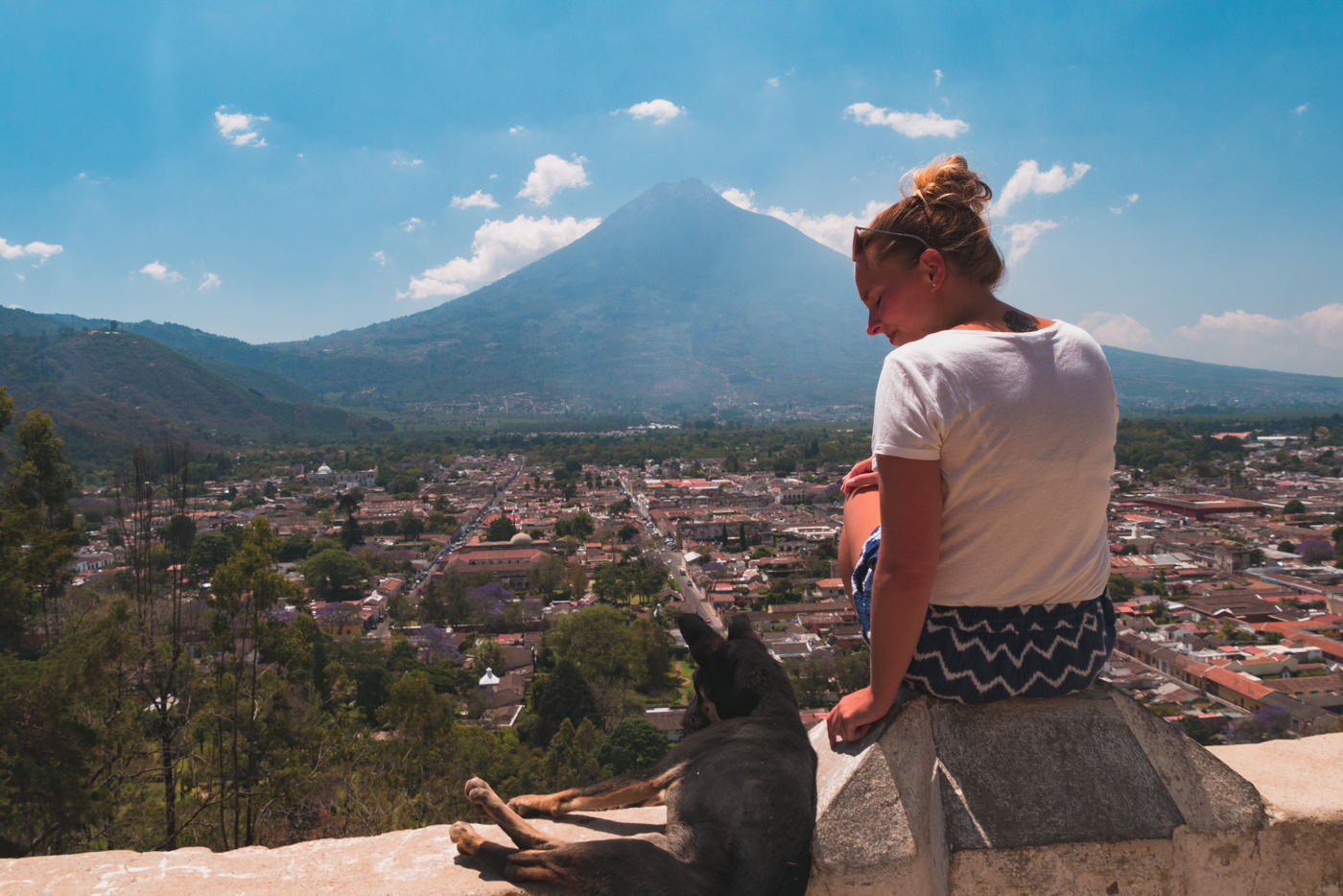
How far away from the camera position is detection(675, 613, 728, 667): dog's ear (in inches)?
50.8

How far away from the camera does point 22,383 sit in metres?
70.1

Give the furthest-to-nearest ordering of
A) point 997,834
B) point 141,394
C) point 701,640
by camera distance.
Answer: point 141,394, point 701,640, point 997,834

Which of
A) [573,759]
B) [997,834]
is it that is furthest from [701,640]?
[573,759]

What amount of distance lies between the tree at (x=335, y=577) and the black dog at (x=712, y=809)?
25.9 meters

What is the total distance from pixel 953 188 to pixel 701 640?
808 mm

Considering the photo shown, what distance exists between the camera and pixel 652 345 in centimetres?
14288

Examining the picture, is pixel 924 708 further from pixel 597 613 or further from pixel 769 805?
pixel 597 613

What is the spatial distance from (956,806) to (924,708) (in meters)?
0.13

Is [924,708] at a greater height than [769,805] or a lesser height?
greater

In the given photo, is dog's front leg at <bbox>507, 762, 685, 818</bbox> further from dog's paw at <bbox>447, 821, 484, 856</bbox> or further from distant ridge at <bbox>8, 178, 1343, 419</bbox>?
distant ridge at <bbox>8, 178, 1343, 419</bbox>

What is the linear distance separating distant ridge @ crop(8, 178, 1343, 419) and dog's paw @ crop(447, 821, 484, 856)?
101 m

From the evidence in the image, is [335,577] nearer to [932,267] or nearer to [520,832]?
[520,832]

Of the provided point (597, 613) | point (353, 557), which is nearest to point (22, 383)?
point (353, 557)

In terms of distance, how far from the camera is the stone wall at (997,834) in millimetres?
944
